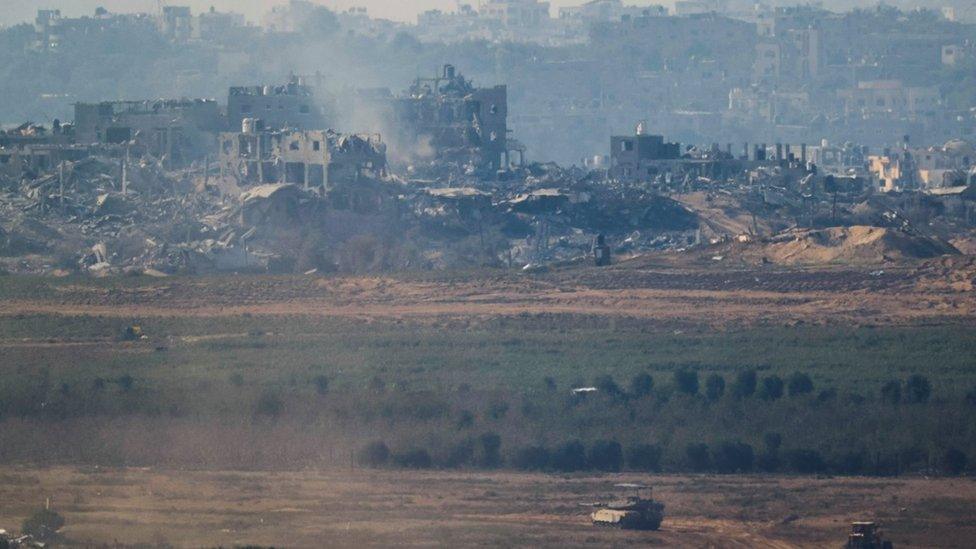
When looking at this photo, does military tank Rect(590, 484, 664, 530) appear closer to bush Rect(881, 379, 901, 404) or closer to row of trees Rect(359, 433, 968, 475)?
row of trees Rect(359, 433, 968, 475)

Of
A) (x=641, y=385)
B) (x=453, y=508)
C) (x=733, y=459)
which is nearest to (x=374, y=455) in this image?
(x=453, y=508)

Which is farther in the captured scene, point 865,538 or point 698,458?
point 698,458

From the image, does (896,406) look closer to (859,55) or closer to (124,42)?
(124,42)

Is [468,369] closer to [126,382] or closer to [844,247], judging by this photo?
[126,382]

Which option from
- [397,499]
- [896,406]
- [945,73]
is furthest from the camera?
[945,73]

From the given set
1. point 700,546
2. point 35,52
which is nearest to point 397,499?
point 700,546

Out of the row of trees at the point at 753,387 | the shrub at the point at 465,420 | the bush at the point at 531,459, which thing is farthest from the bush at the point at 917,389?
the shrub at the point at 465,420
